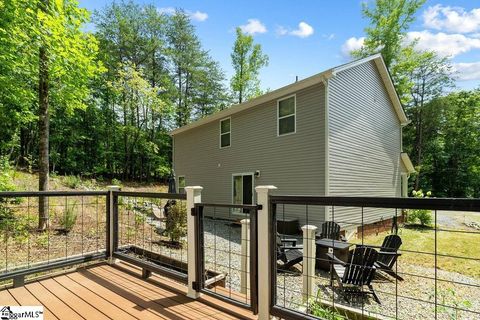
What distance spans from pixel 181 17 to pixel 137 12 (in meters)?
3.30

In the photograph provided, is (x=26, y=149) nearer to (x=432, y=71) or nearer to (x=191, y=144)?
(x=191, y=144)

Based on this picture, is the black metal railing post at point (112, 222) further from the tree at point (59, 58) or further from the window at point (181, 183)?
the window at point (181, 183)

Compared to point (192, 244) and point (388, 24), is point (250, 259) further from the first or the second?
point (388, 24)

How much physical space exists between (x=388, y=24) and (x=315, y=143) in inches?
527

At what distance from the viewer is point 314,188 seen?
28.5 feet

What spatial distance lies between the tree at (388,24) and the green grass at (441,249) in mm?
11936

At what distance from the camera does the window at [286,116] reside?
9422mm

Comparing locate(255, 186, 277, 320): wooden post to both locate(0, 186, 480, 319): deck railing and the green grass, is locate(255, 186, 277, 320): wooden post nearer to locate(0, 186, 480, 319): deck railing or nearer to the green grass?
locate(0, 186, 480, 319): deck railing

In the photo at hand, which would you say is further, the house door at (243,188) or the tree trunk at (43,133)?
the house door at (243,188)

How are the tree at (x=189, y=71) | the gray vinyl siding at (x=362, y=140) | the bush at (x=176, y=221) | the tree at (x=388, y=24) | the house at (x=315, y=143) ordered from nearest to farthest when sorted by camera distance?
the bush at (x=176, y=221), the house at (x=315, y=143), the gray vinyl siding at (x=362, y=140), the tree at (x=388, y=24), the tree at (x=189, y=71)

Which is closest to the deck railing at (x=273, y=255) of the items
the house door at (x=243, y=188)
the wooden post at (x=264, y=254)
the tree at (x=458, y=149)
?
the wooden post at (x=264, y=254)

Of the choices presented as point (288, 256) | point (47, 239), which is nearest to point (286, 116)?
point (288, 256)

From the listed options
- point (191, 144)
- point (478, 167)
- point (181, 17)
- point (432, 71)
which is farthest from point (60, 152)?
point (478, 167)

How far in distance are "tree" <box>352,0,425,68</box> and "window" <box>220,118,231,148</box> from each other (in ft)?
39.9
